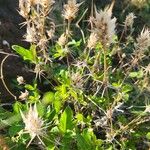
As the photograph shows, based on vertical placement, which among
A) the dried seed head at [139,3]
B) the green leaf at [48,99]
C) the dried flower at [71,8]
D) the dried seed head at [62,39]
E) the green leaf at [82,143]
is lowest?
the green leaf at [82,143]

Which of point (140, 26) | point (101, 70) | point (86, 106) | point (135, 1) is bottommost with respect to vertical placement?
point (86, 106)

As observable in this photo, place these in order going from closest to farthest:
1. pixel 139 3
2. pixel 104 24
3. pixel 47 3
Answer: pixel 104 24
pixel 47 3
pixel 139 3

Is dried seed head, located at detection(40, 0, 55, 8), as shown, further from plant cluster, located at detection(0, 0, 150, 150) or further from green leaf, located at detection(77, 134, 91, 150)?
green leaf, located at detection(77, 134, 91, 150)

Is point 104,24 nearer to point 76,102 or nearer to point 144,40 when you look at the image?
point 144,40

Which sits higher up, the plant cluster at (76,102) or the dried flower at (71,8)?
the dried flower at (71,8)

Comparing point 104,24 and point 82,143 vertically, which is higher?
point 104,24

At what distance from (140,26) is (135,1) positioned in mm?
255

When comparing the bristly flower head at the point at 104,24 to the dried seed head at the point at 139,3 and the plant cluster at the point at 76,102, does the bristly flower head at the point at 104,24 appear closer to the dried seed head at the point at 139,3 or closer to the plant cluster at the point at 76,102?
the plant cluster at the point at 76,102

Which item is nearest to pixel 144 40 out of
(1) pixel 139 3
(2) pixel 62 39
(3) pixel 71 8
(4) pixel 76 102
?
(3) pixel 71 8

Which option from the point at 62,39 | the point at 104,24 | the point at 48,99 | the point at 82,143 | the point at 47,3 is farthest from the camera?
the point at 48,99

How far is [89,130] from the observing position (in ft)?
6.84

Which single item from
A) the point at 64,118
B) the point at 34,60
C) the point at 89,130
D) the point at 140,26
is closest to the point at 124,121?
the point at 89,130

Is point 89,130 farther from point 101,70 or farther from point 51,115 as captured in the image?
point 101,70

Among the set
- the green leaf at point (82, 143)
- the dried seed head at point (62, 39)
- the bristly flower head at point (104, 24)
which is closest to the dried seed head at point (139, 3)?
the dried seed head at point (62, 39)
